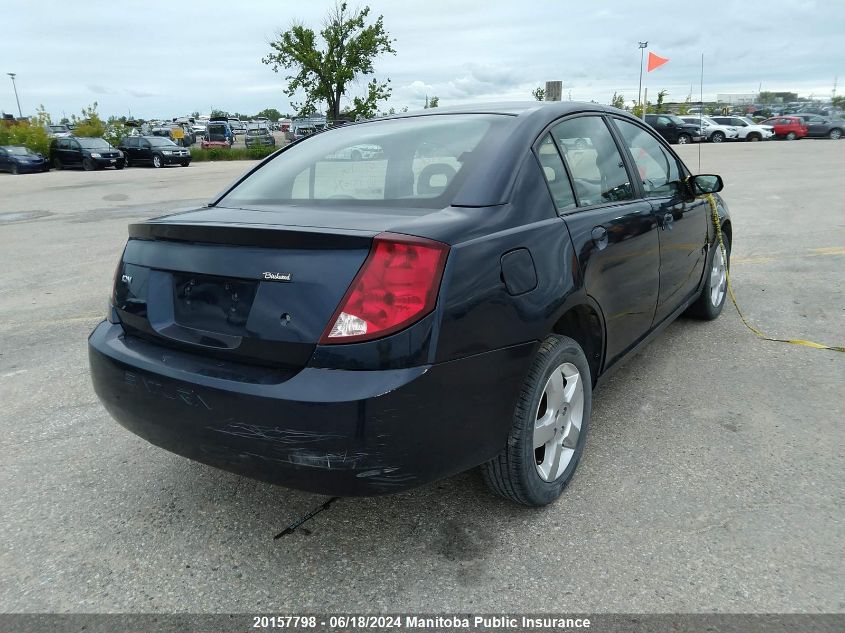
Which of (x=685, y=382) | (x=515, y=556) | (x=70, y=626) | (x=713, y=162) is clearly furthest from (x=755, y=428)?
(x=713, y=162)

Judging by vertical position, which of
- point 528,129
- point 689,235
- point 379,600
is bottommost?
point 379,600

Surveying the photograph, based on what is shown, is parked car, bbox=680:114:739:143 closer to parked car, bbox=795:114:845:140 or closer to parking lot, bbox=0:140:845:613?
parked car, bbox=795:114:845:140

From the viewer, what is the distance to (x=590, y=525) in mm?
2529

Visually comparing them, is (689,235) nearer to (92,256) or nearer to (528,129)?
(528,129)

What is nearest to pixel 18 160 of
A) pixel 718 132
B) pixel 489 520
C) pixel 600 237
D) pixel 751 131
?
pixel 600 237

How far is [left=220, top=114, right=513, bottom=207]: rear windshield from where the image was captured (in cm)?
252

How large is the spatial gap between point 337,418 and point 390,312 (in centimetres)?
35

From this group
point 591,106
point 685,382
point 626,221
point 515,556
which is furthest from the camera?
point 685,382

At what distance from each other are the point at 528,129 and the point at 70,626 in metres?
2.38

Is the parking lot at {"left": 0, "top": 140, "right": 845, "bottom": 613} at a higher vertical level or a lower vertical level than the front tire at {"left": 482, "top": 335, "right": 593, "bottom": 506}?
lower

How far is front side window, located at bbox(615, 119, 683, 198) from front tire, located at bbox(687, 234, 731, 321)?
929mm

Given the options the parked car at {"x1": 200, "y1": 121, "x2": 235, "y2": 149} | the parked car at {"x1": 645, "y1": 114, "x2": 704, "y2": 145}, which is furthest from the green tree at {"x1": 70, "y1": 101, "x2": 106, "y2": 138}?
the parked car at {"x1": 645, "y1": 114, "x2": 704, "y2": 145}

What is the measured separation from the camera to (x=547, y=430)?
2588mm

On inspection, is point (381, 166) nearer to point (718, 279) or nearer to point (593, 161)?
point (593, 161)
